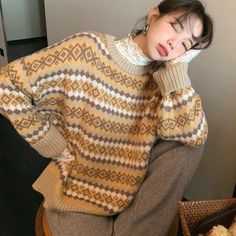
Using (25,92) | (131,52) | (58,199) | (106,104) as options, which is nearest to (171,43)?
(131,52)

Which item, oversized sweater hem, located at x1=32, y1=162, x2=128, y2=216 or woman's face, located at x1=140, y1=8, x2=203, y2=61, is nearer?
woman's face, located at x1=140, y1=8, x2=203, y2=61

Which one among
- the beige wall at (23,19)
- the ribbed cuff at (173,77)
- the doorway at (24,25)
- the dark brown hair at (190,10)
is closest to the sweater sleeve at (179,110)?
the ribbed cuff at (173,77)

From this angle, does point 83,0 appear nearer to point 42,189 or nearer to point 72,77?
point 72,77

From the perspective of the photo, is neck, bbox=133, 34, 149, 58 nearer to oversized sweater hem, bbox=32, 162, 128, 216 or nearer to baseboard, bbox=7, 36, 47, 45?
oversized sweater hem, bbox=32, 162, 128, 216

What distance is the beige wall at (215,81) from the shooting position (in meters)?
1.24

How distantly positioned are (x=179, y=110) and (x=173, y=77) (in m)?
0.10

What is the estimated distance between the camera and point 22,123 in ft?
3.17

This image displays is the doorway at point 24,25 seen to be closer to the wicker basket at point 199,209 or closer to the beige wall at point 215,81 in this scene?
the beige wall at point 215,81

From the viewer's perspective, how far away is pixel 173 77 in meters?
0.98

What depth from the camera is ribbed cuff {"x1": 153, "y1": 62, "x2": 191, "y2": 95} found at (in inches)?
38.4

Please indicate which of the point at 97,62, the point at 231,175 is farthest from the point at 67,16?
the point at 231,175

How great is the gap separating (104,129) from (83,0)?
1.09 metres

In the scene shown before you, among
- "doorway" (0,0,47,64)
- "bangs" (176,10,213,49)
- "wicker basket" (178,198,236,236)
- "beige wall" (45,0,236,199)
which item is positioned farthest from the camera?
"doorway" (0,0,47,64)

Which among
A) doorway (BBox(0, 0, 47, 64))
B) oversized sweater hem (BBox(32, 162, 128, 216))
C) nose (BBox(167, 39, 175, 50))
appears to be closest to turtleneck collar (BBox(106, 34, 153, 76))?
nose (BBox(167, 39, 175, 50))
